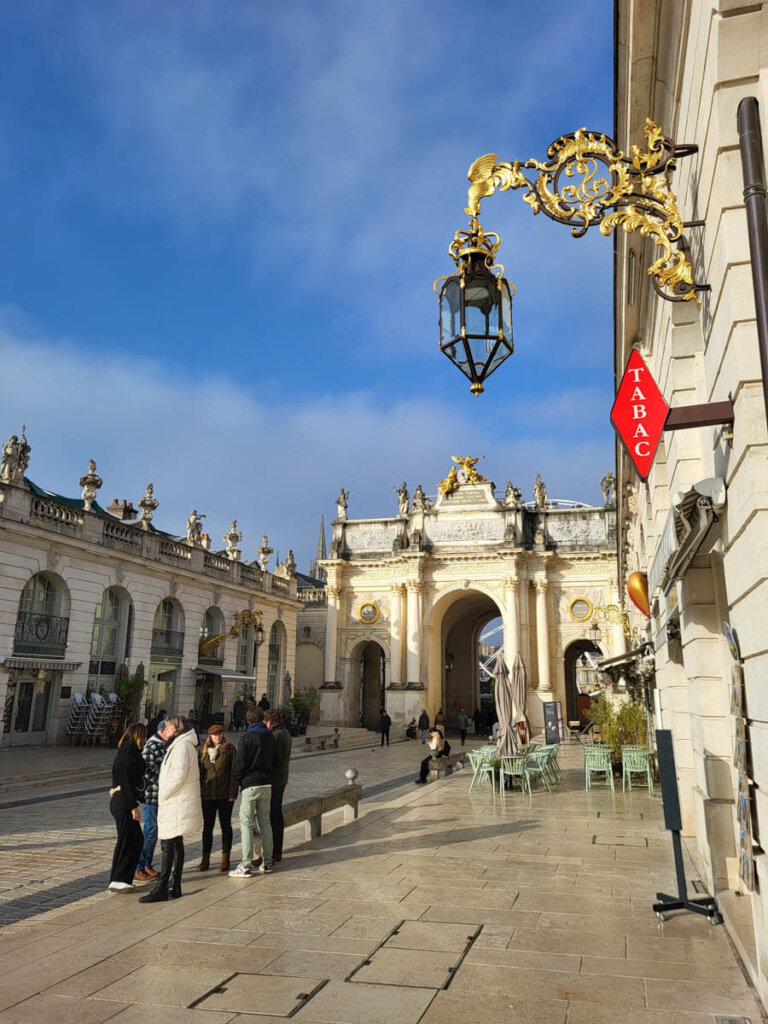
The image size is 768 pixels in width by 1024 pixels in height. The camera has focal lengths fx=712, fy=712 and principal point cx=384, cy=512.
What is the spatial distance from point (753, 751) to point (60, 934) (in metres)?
5.30

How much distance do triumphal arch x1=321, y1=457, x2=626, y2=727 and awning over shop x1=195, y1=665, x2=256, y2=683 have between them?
34.9 ft

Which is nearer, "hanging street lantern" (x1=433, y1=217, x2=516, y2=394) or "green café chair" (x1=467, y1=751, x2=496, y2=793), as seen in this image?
"hanging street lantern" (x1=433, y1=217, x2=516, y2=394)

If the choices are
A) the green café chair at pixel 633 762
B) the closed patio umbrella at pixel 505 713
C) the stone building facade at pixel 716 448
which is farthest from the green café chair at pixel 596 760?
the stone building facade at pixel 716 448

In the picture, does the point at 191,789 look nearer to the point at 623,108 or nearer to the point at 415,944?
the point at 415,944

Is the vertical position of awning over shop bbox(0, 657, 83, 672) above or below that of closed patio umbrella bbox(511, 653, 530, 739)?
above

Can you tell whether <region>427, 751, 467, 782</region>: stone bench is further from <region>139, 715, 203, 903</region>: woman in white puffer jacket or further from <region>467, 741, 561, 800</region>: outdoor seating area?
<region>139, 715, 203, 903</region>: woman in white puffer jacket

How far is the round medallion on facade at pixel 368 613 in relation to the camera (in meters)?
40.6

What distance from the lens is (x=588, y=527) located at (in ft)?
126

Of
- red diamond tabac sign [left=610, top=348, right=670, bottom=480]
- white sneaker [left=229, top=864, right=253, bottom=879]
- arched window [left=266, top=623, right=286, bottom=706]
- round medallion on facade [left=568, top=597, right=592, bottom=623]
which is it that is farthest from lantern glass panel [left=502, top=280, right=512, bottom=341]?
round medallion on facade [left=568, top=597, right=592, bottom=623]

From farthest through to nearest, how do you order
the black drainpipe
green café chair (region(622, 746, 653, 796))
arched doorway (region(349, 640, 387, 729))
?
arched doorway (region(349, 640, 387, 729)) < green café chair (region(622, 746, 653, 796)) < the black drainpipe

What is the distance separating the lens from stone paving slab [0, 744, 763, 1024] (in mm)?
4156

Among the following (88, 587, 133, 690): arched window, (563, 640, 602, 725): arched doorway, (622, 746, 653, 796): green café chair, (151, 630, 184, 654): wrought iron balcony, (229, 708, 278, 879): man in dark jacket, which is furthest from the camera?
(563, 640, 602, 725): arched doorway

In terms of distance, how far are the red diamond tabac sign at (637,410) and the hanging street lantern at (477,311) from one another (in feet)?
4.19

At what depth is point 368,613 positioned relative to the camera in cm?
4072
